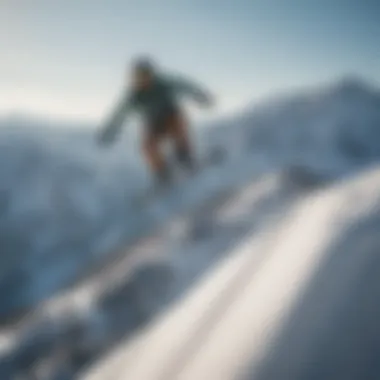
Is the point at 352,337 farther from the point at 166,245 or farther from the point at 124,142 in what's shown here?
the point at 124,142

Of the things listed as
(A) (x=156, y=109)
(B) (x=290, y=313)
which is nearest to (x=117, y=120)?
(A) (x=156, y=109)

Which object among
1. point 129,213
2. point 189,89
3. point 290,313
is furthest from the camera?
point 129,213

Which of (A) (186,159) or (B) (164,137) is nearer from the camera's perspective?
(B) (164,137)

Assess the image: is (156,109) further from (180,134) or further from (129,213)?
(129,213)

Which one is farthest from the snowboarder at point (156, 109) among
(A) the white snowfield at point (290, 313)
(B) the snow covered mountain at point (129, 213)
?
(A) the white snowfield at point (290, 313)

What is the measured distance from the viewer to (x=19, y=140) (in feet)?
78.7

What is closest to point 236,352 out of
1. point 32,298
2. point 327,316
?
point 327,316

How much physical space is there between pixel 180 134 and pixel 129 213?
28.7 ft

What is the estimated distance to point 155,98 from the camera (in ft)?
24.9

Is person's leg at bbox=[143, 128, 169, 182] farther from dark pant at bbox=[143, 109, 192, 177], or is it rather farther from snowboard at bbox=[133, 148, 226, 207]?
snowboard at bbox=[133, 148, 226, 207]

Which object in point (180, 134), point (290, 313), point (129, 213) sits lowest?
point (290, 313)

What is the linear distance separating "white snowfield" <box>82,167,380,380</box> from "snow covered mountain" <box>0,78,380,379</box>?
48cm

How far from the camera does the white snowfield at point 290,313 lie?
197 cm

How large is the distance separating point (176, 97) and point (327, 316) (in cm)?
583
